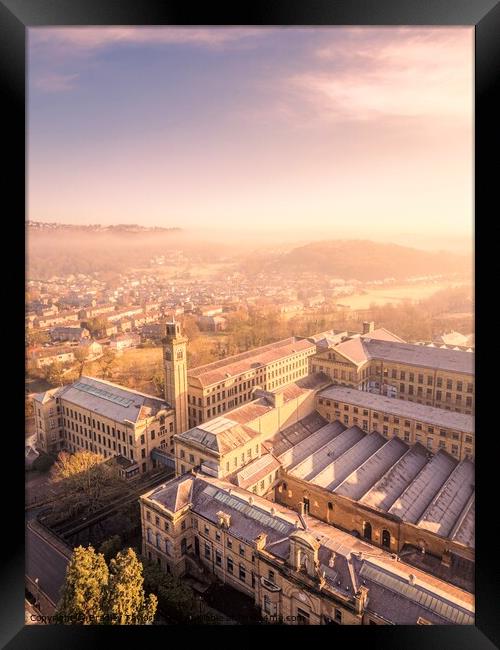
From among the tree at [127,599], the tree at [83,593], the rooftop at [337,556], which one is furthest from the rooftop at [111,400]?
the tree at [127,599]

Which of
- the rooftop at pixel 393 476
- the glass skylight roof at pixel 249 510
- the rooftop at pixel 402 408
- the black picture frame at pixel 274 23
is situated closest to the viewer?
the black picture frame at pixel 274 23

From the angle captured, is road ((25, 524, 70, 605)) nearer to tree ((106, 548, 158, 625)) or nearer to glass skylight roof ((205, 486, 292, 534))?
tree ((106, 548, 158, 625))

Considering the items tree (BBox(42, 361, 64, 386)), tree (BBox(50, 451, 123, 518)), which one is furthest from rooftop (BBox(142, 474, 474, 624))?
tree (BBox(42, 361, 64, 386))

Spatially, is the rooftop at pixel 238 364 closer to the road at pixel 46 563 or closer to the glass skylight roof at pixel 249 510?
the glass skylight roof at pixel 249 510

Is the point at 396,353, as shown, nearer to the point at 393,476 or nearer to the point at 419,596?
the point at 393,476
